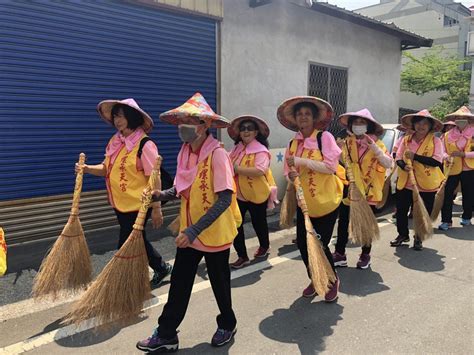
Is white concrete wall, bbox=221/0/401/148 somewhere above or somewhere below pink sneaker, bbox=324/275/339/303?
above

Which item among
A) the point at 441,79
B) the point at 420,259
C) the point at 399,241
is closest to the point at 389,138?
the point at 399,241

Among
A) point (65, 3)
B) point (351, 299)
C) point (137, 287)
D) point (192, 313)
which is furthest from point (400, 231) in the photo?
point (65, 3)

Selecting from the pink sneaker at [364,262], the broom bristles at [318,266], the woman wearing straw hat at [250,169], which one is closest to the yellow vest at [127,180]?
the woman wearing straw hat at [250,169]

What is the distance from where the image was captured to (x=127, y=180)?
Result: 3.53 m

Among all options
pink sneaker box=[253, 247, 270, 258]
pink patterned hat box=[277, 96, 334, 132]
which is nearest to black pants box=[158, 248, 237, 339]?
pink patterned hat box=[277, 96, 334, 132]

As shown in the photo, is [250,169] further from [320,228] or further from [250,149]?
[320,228]

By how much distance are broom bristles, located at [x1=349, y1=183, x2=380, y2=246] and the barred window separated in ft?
16.7

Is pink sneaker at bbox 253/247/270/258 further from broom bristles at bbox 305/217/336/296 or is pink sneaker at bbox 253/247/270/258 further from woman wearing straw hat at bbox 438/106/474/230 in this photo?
woman wearing straw hat at bbox 438/106/474/230

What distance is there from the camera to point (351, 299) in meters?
3.74

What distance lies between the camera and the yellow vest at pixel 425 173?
5082mm

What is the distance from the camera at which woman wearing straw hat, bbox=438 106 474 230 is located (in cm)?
631

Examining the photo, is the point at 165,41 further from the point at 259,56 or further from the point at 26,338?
the point at 26,338

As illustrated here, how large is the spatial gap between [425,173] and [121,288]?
4.01 meters

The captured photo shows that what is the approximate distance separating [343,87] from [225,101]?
3945mm
